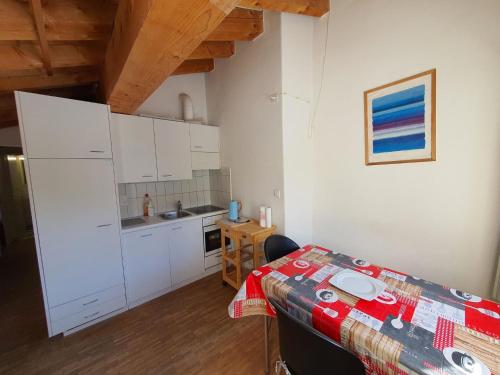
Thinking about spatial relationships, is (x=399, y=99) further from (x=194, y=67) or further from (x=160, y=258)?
(x=160, y=258)

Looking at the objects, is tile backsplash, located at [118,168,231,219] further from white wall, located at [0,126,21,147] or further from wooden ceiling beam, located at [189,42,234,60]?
white wall, located at [0,126,21,147]

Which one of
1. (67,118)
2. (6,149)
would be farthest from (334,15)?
(6,149)

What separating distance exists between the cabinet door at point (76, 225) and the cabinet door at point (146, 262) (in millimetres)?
101

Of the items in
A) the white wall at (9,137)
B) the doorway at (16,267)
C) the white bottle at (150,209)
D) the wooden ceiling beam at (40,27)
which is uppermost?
the wooden ceiling beam at (40,27)

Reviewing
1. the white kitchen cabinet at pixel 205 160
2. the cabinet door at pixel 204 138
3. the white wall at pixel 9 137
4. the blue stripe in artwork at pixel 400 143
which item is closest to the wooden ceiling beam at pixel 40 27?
the cabinet door at pixel 204 138

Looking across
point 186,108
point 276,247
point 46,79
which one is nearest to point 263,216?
point 276,247

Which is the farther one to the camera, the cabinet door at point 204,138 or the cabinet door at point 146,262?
the cabinet door at point 204,138

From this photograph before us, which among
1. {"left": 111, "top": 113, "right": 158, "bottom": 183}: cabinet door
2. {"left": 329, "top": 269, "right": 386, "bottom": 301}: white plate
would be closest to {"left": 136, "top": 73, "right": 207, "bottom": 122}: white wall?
{"left": 111, "top": 113, "right": 158, "bottom": 183}: cabinet door

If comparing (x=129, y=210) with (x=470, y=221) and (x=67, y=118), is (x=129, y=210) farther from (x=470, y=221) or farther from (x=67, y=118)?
(x=470, y=221)

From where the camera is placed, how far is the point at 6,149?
12.3 feet

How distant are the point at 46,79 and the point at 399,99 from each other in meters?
3.35

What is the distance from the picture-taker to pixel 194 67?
9.36ft

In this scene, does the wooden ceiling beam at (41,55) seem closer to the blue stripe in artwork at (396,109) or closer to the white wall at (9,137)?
the white wall at (9,137)

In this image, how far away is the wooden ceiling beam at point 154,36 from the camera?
0.94 m
